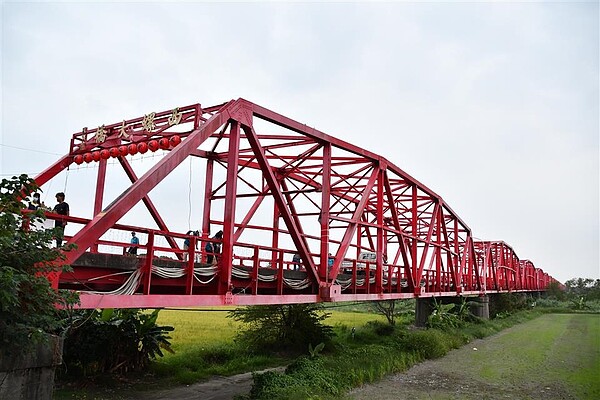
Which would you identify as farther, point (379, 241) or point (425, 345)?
point (425, 345)

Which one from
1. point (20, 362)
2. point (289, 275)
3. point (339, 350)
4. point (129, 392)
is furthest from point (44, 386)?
point (339, 350)

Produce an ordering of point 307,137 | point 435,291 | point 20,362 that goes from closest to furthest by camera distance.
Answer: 1. point 20,362
2. point 307,137
3. point 435,291

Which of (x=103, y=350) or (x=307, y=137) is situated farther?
(x=103, y=350)

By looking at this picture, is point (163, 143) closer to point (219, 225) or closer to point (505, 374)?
point (219, 225)

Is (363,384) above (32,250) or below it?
below

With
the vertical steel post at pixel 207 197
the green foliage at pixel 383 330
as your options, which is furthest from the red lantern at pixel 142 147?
the green foliage at pixel 383 330

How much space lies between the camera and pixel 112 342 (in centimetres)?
1484

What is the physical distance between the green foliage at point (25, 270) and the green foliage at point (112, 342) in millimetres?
8503

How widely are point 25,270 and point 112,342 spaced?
391 inches

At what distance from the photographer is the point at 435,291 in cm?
2336

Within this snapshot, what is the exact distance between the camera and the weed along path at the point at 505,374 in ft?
46.9

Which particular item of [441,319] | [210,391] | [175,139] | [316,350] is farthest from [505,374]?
[175,139]

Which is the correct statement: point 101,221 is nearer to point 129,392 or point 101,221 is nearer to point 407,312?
point 129,392

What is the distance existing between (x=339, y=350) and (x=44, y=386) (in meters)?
14.5
